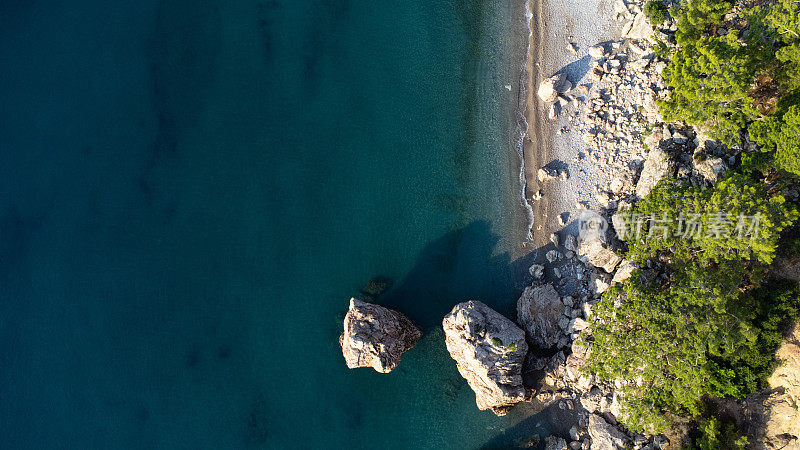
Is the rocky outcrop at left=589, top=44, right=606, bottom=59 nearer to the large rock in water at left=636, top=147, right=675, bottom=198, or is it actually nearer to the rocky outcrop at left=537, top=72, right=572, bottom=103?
the rocky outcrop at left=537, top=72, right=572, bottom=103

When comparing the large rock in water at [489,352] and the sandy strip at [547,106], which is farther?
the sandy strip at [547,106]

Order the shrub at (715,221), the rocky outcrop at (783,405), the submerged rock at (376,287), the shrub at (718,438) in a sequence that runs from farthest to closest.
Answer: the submerged rock at (376,287), the shrub at (718,438), the rocky outcrop at (783,405), the shrub at (715,221)

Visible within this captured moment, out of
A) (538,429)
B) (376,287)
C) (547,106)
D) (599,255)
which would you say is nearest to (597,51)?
(547,106)

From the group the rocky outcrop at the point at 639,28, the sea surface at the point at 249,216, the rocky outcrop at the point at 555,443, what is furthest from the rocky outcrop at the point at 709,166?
the rocky outcrop at the point at 555,443

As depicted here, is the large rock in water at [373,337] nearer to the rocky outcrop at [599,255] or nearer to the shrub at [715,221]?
the rocky outcrop at [599,255]

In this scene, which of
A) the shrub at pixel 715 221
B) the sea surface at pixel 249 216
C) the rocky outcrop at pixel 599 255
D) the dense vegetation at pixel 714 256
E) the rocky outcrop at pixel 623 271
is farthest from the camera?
the sea surface at pixel 249 216

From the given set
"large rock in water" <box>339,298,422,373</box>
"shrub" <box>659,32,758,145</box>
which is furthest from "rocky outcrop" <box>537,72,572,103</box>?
"large rock in water" <box>339,298,422,373</box>
